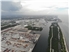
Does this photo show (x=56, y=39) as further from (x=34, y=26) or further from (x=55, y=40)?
(x=34, y=26)

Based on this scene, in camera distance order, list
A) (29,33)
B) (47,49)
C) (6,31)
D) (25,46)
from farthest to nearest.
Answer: (6,31) < (29,33) < (25,46) < (47,49)

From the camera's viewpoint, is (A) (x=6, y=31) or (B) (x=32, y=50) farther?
(A) (x=6, y=31)

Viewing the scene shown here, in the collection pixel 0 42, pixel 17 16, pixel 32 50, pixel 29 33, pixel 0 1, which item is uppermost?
pixel 0 1

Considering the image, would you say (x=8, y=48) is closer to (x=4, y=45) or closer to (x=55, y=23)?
(x=4, y=45)

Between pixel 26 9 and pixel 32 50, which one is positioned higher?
pixel 26 9

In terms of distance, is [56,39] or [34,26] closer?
[56,39]

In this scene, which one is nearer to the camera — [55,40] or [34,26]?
[55,40]

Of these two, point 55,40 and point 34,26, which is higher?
point 34,26

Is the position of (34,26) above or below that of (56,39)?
above

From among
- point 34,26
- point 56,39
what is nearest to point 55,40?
point 56,39

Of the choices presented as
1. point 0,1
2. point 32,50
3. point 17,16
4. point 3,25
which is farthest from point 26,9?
point 32,50

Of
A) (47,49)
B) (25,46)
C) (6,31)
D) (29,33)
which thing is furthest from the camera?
(6,31)
